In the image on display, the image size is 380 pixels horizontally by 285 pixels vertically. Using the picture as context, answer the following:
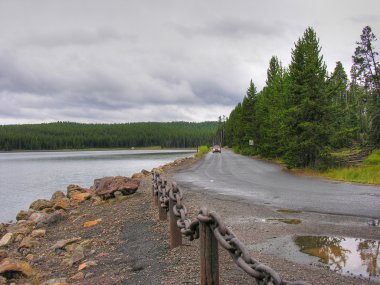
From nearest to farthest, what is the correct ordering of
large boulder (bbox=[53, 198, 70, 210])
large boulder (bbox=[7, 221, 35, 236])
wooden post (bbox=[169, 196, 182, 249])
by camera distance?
wooden post (bbox=[169, 196, 182, 249]) → large boulder (bbox=[7, 221, 35, 236]) → large boulder (bbox=[53, 198, 70, 210])

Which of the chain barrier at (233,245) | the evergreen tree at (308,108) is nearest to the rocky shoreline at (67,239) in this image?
the chain barrier at (233,245)

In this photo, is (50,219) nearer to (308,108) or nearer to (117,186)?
(117,186)

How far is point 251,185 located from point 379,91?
A: 80.5 feet

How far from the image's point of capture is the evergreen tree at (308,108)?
2431cm

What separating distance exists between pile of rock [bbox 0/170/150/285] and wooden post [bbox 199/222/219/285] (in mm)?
3771

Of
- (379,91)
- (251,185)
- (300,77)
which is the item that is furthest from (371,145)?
(251,185)

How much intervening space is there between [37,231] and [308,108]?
58.9 feet

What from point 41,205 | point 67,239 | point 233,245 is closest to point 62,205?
point 41,205

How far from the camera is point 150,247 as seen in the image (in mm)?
7398

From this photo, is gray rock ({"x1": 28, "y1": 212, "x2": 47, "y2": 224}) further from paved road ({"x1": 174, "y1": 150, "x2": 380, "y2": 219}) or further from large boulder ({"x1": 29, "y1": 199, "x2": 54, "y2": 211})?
paved road ({"x1": 174, "y1": 150, "x2": 380, "y2": 219})

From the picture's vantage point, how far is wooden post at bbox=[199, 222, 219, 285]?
4324 mm

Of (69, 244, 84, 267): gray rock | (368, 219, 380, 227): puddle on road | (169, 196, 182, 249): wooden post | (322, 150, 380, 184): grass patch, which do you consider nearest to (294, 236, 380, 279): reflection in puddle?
(368, 219, 380, 227): puddle on road

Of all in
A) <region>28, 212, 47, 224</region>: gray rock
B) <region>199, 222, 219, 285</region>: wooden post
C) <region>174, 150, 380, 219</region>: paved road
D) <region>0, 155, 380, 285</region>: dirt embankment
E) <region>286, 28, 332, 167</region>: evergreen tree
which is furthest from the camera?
<region>286, 28, 332, 167</region>: evergreen tree

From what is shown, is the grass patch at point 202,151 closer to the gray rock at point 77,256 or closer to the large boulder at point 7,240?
the large boulder at point 7,240
